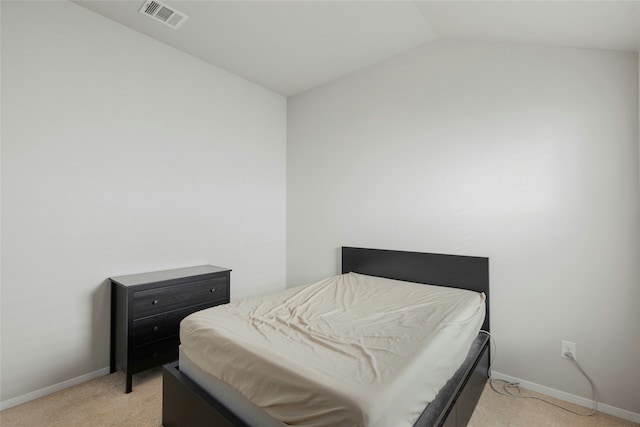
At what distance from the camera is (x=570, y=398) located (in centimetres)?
201

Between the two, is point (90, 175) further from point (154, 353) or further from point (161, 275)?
point (154, 353)

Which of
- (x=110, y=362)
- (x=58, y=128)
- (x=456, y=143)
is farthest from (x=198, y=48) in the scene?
(x=110, y=362)

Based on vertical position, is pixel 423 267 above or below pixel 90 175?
below

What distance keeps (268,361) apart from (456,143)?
2190mm

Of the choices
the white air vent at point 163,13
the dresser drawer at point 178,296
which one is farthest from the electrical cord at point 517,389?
the white air vent at point 163,13

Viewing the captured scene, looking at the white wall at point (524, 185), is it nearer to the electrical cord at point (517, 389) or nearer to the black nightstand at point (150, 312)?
the electrical cord at point (517, 389)

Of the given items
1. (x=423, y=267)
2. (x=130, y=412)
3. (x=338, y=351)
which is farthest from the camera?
(x=423, y=267)

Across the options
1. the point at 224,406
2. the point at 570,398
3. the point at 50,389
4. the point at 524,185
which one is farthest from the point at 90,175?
the point at 570,398

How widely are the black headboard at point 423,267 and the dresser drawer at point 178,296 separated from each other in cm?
124

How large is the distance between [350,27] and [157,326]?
2742 millimetres

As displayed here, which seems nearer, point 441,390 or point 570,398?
point 441,390

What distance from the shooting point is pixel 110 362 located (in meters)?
2.33

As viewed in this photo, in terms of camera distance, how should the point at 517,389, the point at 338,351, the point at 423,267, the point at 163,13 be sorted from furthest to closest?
the point at 423,267 → the point at 163,13 → the point at 517,389 → the point at 338,351

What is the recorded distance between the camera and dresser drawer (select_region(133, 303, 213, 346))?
2.14m
